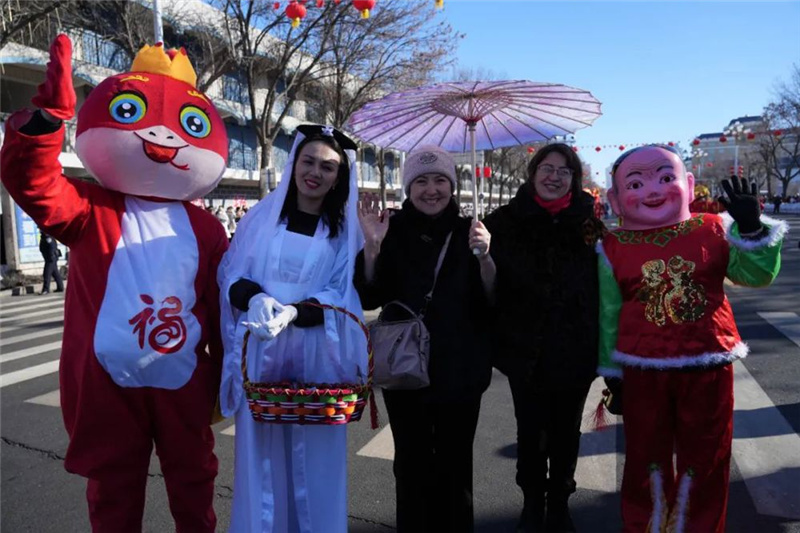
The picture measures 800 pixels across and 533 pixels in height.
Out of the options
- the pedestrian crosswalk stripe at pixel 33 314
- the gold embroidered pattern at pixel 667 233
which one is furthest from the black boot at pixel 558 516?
the pedestrian crosswalk stripe at pixel 33 314

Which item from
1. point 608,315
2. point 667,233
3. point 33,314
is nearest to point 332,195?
point 608,315

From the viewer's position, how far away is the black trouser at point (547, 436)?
8.74 ft

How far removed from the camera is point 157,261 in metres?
2.27

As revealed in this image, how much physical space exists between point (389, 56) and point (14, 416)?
579 inches

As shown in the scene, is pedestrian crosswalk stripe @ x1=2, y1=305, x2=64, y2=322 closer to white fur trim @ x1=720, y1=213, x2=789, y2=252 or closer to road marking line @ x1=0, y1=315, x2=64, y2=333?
road marking line @ x1=0, y1=315, x2=64, y2=333

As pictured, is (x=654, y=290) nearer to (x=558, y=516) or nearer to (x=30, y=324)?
(x=558, y=516)

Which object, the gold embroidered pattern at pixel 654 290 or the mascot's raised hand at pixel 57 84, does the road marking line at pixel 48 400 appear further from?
the gold embroidered pattern at pixel 654 290

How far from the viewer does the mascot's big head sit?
230 cm

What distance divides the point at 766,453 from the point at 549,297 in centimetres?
214

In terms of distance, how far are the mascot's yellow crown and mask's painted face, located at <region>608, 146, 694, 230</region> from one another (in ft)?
6.77

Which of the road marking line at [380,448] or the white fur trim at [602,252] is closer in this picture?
the white fur trim at [602,252]

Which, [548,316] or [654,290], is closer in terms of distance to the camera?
[654,290]

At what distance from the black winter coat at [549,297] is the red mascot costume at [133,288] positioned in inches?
52.6

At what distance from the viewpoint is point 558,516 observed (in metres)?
2.74
